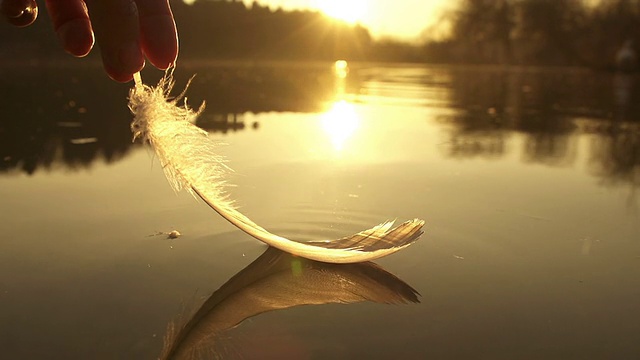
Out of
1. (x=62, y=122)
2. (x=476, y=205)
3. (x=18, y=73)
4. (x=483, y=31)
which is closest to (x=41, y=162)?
(x=62, y=122)

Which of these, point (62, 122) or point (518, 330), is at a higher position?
point (62, 122)

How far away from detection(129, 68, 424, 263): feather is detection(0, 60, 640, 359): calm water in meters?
0.05

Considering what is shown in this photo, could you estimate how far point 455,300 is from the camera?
177 centimetres

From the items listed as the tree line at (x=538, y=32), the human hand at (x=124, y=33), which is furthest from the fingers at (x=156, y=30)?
the tree line at (x=538, y=32)

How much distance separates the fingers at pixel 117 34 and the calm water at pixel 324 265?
755mm

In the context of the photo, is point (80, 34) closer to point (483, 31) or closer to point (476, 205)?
point (476, 205)

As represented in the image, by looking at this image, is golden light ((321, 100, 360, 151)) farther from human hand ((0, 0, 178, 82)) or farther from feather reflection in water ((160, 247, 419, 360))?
human hand ((0, 0, 178, 82))

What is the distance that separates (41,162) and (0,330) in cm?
204

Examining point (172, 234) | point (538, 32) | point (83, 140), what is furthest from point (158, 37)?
point (538, 32)

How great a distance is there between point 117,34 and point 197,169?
94 centimetres

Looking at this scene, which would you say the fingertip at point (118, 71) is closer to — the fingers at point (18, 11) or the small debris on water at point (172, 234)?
the fingers at point (18, 11)

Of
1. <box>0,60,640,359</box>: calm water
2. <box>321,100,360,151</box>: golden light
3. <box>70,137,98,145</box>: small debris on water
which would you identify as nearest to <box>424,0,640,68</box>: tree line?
<box>321,100,360,151</box>: golden light

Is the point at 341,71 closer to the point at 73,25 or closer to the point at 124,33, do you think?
the point at 73,25

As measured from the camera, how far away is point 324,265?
1998mm
